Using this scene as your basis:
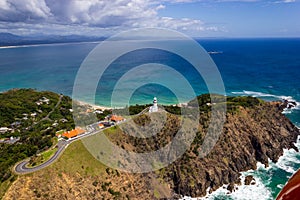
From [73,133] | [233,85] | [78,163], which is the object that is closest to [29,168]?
[78,163]

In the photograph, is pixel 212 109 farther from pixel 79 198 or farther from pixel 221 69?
pixel 221 69

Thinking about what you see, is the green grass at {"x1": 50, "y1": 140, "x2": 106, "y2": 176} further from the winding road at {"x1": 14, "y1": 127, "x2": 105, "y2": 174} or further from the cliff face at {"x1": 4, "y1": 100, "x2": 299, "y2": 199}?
the winding road at {"x1": 14, "y1": 127, "x2": 105, "y2": 174}

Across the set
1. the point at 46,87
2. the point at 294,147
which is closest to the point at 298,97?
the point at 294,147

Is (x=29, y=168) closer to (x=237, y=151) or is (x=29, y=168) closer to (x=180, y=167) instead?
(x=180, y=167)

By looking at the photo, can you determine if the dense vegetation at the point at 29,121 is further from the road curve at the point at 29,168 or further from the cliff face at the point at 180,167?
the cliff face at the point at 180,167

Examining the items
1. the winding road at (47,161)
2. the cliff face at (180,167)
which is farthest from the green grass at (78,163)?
the winding road at (47,161)
